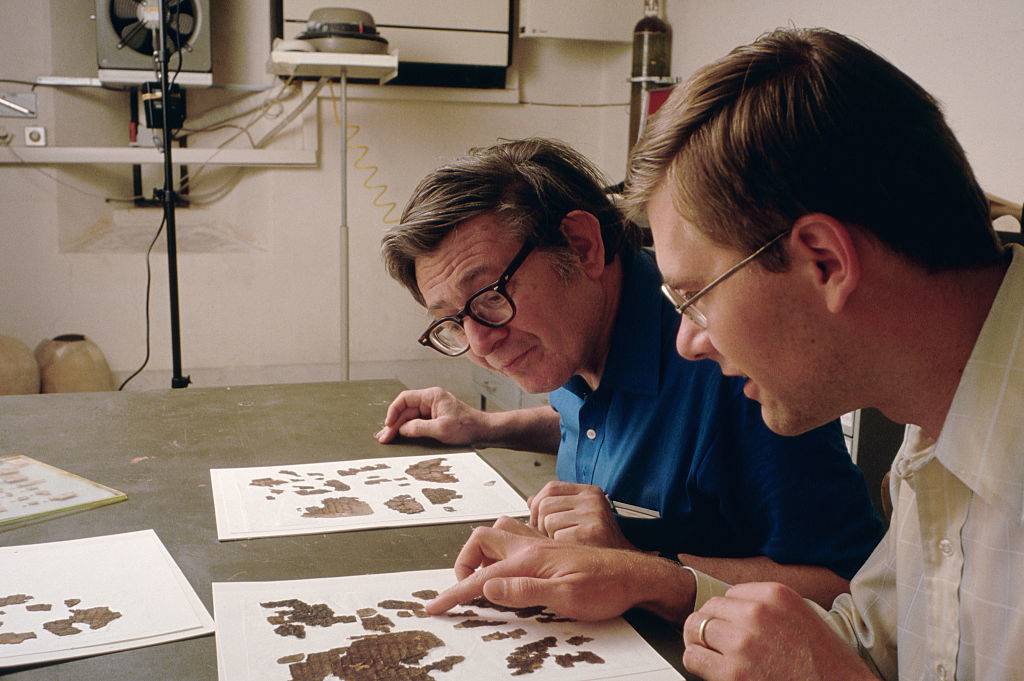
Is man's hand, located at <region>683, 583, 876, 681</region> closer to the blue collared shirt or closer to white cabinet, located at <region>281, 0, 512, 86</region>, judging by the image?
the blue collared shirt

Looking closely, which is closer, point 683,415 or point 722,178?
point 722,178

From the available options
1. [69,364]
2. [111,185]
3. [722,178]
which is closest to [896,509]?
[722,178]

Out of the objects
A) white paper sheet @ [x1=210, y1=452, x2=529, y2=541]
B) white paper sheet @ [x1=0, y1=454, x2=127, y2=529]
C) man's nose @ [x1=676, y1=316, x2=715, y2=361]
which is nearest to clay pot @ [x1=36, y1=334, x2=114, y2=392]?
white paper sheet @ [x1=0, y1=454, x2=127, y2=529]

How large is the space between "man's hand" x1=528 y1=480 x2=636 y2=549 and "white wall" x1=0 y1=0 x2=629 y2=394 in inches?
136

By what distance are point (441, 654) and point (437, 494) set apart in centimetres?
53

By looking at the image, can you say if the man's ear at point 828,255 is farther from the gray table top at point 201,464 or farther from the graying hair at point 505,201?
the graying hair at point 505,201

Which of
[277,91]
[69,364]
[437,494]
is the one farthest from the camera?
[277,91]

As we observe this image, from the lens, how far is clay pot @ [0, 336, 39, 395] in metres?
3.96

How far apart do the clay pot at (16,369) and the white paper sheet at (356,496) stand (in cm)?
287

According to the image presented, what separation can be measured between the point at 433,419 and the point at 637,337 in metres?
0.53

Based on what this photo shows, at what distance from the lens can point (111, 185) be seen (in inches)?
179

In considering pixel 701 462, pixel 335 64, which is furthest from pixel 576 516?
pixel 335 64

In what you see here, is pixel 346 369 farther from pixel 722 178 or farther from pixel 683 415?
pixel 722 178

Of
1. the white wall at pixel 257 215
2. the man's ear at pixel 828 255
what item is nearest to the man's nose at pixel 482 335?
the man's ear at pixel 828 255
